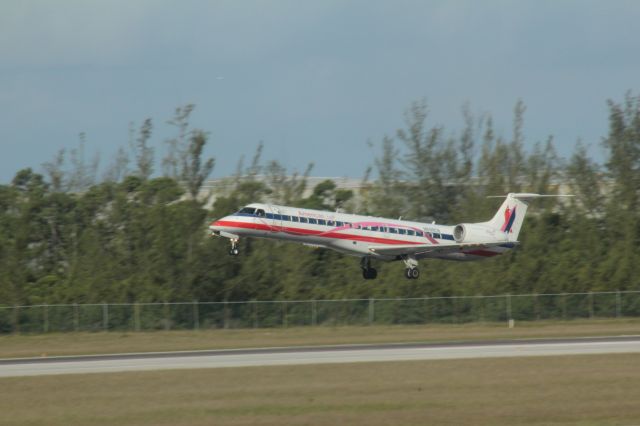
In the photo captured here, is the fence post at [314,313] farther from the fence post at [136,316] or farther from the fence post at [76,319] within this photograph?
the fence post at [76,319]

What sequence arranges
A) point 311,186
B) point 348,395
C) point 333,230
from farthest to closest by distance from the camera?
point 311,186, point 333,230, point 348,395

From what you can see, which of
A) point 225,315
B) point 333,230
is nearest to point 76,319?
point 225,315

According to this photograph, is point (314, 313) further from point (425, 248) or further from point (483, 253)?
point (483, 253)

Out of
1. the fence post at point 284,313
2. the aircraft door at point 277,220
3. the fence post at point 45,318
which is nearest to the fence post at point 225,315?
the fence post at point 284,313

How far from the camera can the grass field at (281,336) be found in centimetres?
4372

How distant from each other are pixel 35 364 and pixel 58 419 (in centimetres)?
1222

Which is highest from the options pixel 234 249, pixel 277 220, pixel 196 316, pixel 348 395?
pixel 277 220

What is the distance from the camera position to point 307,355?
1419 inches

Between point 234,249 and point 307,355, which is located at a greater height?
point 234,249

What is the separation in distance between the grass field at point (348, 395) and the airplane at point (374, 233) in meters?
14.0

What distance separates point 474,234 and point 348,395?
27.4 meters

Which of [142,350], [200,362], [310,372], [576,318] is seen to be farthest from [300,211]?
[576,318]

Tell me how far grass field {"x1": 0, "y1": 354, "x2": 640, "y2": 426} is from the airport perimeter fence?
2342 centimetres

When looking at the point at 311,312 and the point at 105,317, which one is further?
the point at 311,312
